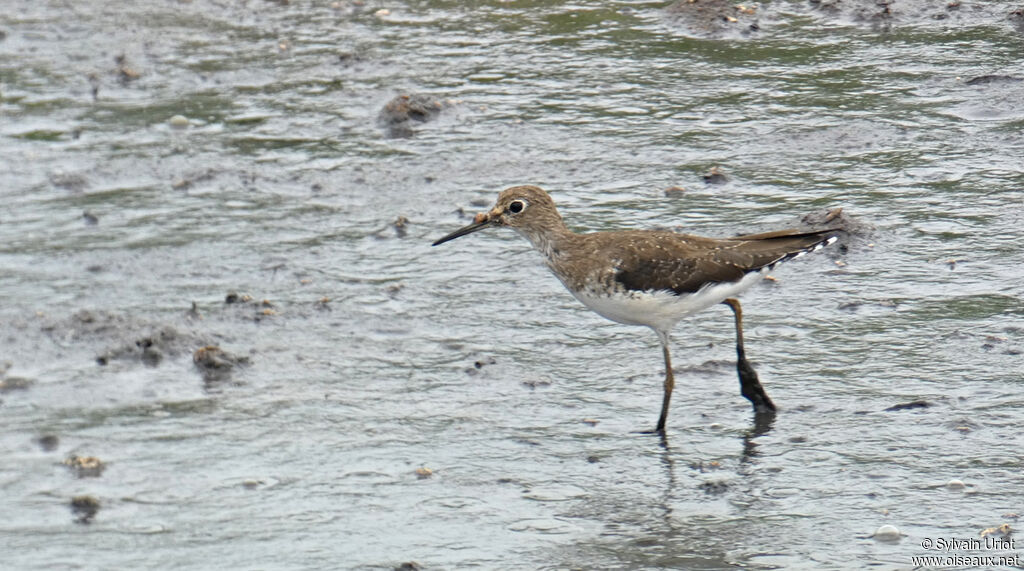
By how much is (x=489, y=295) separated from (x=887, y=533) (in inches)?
125

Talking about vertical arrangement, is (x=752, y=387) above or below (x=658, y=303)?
below

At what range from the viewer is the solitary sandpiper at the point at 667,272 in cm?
690

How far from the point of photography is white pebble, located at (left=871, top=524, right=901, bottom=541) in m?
5.58

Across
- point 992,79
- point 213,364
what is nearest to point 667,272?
point 213,364

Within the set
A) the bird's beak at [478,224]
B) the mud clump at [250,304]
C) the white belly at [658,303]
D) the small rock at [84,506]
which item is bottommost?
the small rock at [84,506]

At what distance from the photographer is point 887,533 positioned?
5.59 m

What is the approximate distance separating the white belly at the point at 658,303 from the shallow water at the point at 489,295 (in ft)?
1.23

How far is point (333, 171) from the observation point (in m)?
10.0

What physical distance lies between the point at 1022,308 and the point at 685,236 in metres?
1.84

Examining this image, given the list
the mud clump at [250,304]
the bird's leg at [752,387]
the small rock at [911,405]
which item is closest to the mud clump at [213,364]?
the mud clump at [250,304]

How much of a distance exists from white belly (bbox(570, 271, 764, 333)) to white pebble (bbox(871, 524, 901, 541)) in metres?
1.71

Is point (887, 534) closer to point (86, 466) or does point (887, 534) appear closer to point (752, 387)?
point (752, 387)

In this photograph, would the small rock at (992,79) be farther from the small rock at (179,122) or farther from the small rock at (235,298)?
the small rock at (179,122)

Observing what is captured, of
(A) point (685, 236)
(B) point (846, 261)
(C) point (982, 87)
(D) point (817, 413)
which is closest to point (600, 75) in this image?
(C) point (982, 87)
